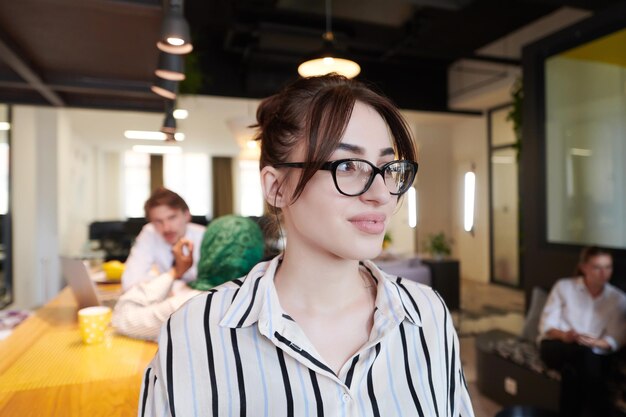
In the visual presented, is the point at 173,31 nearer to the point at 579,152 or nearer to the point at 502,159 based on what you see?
the point at 579,152

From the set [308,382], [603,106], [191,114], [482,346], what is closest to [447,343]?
[308,382]

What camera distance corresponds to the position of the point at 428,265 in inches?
232

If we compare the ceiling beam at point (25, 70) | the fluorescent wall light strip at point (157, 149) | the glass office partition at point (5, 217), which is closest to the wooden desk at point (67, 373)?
the ceiling beam at point (25, 70)

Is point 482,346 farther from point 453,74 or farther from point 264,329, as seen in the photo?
point 453,74

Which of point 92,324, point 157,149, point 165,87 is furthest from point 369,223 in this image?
point 157,149

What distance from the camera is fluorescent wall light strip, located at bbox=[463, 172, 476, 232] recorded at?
100 cm

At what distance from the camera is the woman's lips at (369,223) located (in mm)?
831

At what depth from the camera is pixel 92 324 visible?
1375 millimetres

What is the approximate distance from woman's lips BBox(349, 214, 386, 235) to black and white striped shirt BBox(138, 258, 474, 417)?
0.62 ft

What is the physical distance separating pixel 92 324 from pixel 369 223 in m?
1.01

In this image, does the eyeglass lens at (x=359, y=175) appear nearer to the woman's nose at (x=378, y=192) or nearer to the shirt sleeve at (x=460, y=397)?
the woman's nose at (x=378, y=192)

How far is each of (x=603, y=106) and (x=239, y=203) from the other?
1137cm

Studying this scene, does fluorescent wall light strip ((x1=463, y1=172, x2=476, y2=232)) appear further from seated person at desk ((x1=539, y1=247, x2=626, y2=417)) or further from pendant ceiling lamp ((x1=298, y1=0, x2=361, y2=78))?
pendant ceiling lamp ((x1=298, y1=0, x2=361, y2=78))

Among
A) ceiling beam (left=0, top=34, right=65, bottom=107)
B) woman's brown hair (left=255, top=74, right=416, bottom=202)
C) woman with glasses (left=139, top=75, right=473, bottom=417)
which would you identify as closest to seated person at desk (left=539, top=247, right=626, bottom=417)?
woman with glasses (left=139, top=75, right=473, bottom=417)
